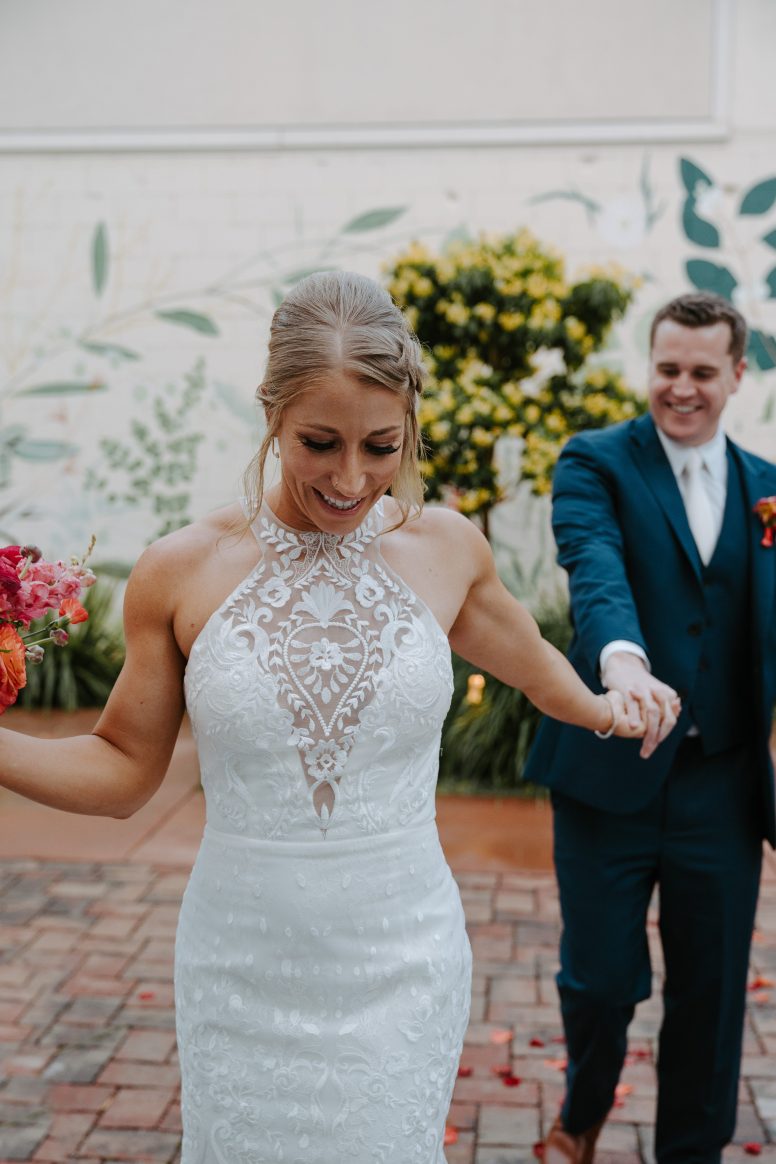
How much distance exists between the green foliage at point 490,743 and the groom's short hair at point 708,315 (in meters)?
3.70

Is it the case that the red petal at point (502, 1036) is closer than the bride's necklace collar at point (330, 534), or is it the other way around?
the bride's necklace collar at point (330, 534)

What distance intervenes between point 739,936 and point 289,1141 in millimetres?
1514

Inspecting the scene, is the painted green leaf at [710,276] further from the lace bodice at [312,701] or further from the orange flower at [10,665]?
the orange flower at [10,665]

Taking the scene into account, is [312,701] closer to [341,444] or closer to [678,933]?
[341,444]

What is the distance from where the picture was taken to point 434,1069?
7.36ft

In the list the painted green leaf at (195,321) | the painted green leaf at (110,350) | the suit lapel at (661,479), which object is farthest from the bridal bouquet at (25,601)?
the painted green leaf at (110,350)

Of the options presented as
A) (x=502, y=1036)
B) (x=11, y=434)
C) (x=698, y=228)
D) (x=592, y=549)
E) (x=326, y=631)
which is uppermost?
(x=698, y=228)

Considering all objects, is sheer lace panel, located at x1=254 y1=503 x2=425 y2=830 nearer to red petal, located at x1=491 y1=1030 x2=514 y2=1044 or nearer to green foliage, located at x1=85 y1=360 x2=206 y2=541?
red petal, located at x1=491 y1=1030 x2=514 y2=1044

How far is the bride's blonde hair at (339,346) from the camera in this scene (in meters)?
2.03

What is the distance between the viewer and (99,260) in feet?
29.0

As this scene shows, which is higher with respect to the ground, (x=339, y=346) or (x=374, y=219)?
(x=374, y=219)

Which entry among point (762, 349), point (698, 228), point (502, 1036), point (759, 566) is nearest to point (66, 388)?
point (698, 228)

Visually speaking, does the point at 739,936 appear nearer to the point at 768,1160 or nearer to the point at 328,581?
the point at 768,1160

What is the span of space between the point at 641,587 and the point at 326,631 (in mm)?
1288
